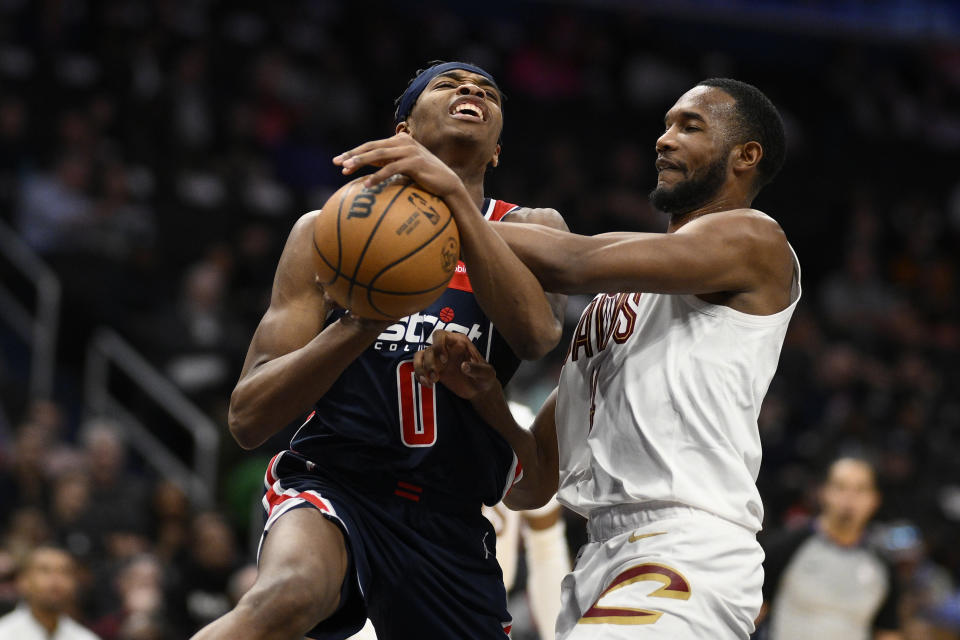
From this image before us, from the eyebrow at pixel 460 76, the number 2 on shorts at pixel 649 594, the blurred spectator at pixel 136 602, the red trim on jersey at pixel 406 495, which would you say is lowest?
the blurred spectator at pixel 136 602

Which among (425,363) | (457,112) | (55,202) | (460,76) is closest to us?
(425,363)

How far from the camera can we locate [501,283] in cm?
350

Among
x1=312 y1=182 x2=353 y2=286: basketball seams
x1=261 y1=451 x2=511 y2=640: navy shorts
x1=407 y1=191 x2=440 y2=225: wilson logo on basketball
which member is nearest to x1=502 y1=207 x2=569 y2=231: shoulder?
x1=407 y1=191 x2=440 y2=225: wilson logo on basketball

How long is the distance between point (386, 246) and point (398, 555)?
3.54ft

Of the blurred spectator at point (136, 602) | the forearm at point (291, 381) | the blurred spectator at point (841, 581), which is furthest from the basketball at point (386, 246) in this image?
the blurred spectator at point (136, 602)

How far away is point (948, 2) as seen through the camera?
1387 cm

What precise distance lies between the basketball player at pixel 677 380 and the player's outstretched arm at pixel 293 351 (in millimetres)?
242

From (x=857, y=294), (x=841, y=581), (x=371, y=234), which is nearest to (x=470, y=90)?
(x=371, y=234)

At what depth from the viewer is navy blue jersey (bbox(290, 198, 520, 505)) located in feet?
13.0

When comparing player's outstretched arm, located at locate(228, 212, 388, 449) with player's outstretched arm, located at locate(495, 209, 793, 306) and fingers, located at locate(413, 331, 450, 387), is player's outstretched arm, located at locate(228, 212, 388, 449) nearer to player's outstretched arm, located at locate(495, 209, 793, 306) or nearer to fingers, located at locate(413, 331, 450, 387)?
fingers, located at locate(413, 331, 450, 387)

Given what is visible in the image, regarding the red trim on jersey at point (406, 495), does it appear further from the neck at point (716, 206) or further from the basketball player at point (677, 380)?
the neck at point (716, 206)

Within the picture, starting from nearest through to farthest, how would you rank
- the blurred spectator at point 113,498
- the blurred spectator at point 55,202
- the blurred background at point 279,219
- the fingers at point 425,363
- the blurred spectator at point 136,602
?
the fingers at point 425,363 → the blurred spectator at point 136,602 → the blurred spectator at point 113,498 → the blurred background at point 279,219 → the blurred spectator at point 55,202

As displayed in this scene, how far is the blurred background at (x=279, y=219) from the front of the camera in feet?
31.5

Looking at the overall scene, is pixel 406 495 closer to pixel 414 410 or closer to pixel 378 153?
pixel 414 410
